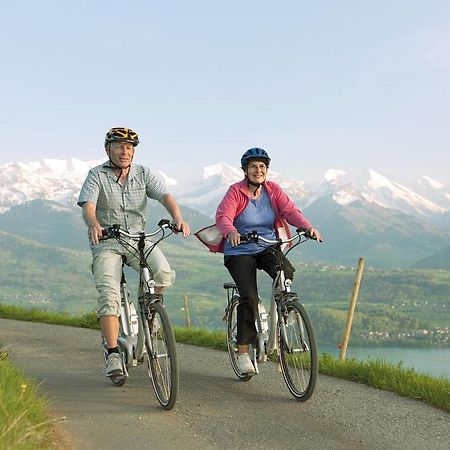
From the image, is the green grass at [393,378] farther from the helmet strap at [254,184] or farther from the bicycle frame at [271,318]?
the helmet strap at [254,184]

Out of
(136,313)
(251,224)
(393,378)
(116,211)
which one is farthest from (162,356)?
(393,378)

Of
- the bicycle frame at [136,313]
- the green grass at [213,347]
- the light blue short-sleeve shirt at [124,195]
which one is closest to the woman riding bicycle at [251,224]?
the light blue short-sleeve shirt at [124,195]

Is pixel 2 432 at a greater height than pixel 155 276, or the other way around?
pixel 155 276

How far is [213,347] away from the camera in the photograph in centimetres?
994

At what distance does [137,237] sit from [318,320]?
181220 mm

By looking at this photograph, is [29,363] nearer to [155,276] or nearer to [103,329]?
[103,329]

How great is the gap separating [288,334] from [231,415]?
118cm

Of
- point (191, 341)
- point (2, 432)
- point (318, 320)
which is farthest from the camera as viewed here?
point (318, 320)

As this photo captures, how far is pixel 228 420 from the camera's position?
5.41 m

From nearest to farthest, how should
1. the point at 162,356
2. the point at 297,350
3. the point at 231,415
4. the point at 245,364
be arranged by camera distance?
the point at 231,415
the point at 162,356
the point at 297,350
the point at 245,364

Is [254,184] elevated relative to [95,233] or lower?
elevated

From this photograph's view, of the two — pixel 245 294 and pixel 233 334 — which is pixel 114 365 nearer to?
pixel 245 294

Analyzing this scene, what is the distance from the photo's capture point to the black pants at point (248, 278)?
667 centimetres

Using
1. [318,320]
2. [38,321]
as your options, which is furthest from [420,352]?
[38,321]
